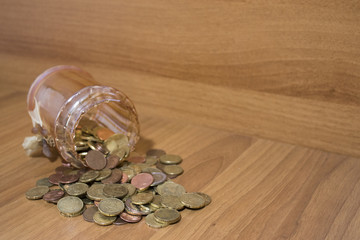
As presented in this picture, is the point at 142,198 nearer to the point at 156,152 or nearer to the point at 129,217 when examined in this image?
the point at 129,217

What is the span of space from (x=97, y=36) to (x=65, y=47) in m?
0.11

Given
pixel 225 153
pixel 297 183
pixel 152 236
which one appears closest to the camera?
pixel 152 236

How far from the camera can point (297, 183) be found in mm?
796

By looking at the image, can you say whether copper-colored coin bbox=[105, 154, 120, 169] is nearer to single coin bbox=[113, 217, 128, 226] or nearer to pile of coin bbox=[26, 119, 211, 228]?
pile of coin bbox=[26, 119, 211, 228]

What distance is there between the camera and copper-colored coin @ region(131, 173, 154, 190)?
780 mm

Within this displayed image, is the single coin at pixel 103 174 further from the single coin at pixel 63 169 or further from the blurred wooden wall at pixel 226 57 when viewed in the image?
the blurred wooden wall at pixel 226 57

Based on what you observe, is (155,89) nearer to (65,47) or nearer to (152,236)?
(65,47)

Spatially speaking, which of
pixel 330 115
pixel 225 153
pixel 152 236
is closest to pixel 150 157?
pixel 225 153

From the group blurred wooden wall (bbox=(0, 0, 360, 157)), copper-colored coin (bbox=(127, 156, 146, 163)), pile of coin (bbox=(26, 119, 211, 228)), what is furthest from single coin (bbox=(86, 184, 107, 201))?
blurred wooden wall (bbox=(0, 0, 360, 157))

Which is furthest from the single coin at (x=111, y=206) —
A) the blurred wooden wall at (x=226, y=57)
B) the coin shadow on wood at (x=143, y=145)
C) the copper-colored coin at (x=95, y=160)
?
the blurred wooden wall at (x=226, y=57)

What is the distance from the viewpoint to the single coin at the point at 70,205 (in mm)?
719

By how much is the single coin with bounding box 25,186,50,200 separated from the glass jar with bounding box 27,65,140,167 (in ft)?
0.23

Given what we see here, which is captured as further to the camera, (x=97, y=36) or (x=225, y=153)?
(x=97, y=36)

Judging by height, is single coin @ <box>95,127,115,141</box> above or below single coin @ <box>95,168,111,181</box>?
above
